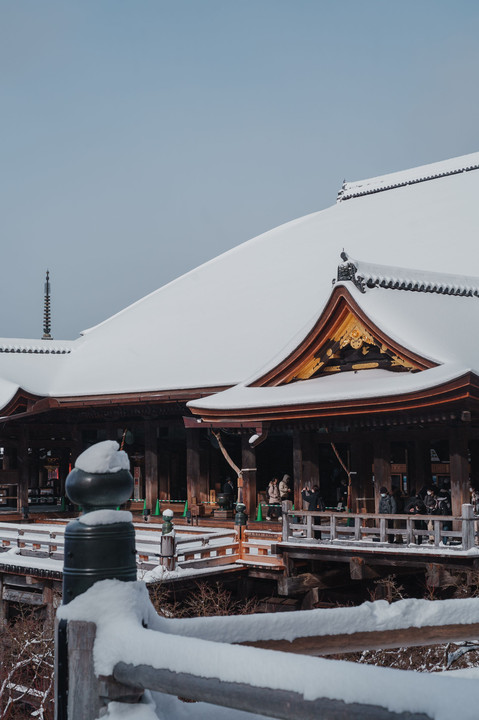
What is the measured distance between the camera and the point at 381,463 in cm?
1691

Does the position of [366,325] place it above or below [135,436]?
above

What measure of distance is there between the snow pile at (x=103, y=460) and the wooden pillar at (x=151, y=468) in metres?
20.7

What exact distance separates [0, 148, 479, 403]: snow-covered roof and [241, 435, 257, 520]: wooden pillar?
164 cm

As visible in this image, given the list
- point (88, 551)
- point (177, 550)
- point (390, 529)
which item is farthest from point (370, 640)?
point (177, 550)

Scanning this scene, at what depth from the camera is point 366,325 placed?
1720cm

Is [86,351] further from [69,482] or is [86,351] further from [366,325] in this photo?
Result: [69,482]

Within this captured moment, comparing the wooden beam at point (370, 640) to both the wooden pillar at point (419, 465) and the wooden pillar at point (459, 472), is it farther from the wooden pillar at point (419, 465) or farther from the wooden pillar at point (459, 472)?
the wooden pillar at point (419, 465)

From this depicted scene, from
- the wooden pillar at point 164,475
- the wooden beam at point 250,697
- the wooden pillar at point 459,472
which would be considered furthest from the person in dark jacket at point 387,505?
the wooden beam at point 250,697

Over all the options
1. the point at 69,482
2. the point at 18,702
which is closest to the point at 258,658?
the point at 69,482

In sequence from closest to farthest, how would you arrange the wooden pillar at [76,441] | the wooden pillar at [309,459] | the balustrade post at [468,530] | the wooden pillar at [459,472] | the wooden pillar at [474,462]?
the balustrade post at [468,530] < the wooden pillar at [459,472] < the wooden pillar at [309,459] < the wooden pillar at [474,462] < the wooden pillar at [76,441]

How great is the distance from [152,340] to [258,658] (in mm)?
24634

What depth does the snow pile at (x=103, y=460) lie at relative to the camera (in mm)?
2686

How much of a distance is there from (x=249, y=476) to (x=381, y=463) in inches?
175

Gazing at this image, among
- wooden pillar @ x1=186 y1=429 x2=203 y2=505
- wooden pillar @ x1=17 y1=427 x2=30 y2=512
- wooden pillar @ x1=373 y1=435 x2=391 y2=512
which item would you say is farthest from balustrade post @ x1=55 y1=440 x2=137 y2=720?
wooden pillar @ x1=17 y1=427 x2=30 y2=512
